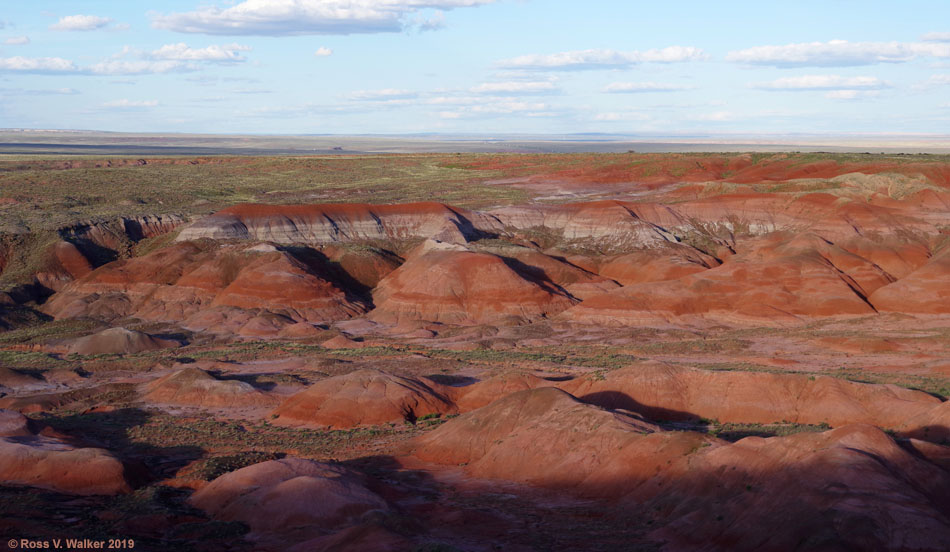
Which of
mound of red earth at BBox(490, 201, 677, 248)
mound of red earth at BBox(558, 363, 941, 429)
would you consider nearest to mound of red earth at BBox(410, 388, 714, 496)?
mound of red earth at BBox(558, 363, 941, 429)

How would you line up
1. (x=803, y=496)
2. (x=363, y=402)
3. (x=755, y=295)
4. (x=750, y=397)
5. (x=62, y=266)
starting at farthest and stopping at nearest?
(x=62, y=266) → (x=755, y=295) → (x=363, y=402) → (x=750, y=397) → (x=803, y=496)

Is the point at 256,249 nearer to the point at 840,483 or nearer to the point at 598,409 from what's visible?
the point at 598,409

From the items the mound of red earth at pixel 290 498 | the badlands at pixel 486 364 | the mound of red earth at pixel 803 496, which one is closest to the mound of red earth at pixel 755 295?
the badlands at pixel 486 364

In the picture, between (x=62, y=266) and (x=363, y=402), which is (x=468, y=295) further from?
(x=62, y=266)

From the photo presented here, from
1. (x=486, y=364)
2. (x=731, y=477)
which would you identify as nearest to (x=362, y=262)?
(x=486, y=364)

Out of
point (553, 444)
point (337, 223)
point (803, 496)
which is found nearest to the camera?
point (803, 496)

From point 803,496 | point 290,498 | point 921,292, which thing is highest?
point 803,496
